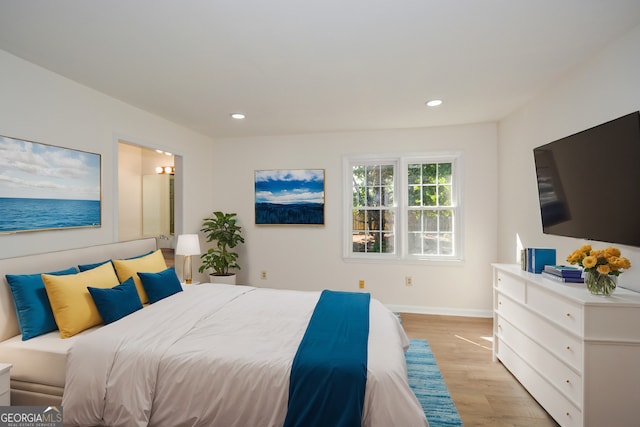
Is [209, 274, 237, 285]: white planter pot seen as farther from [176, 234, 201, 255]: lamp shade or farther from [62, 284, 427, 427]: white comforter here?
[62, 284, 427, 427]: white comforter

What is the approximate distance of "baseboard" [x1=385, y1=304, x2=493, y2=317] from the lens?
4.22 metres

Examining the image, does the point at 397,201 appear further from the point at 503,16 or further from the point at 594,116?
the point at 503,16

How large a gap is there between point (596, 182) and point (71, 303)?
3.69 m

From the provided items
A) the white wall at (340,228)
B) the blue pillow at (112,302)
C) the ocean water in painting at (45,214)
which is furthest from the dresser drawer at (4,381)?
the white wall at (340,228)

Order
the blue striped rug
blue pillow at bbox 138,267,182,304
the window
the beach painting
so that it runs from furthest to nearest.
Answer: the beach painting
the window
blue pillow at bbox 138,267,182,304
the blue striped rug

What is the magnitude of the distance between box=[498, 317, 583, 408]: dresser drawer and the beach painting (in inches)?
105

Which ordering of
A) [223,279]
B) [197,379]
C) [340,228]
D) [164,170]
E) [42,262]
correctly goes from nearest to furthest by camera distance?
[197,379] < [42,262] < [223,279] < [340,228] < [164,170]

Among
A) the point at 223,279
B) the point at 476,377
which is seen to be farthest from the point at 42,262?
the point at 476,377

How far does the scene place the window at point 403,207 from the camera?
4383 mm

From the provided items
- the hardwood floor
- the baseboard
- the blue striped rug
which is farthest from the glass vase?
the baseboard

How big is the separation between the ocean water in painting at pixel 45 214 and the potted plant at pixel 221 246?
162cm

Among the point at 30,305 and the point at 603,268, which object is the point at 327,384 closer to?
the point at 603,268

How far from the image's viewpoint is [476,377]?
2703 millimetres

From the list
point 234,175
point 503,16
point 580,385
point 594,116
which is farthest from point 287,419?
point 234,175
